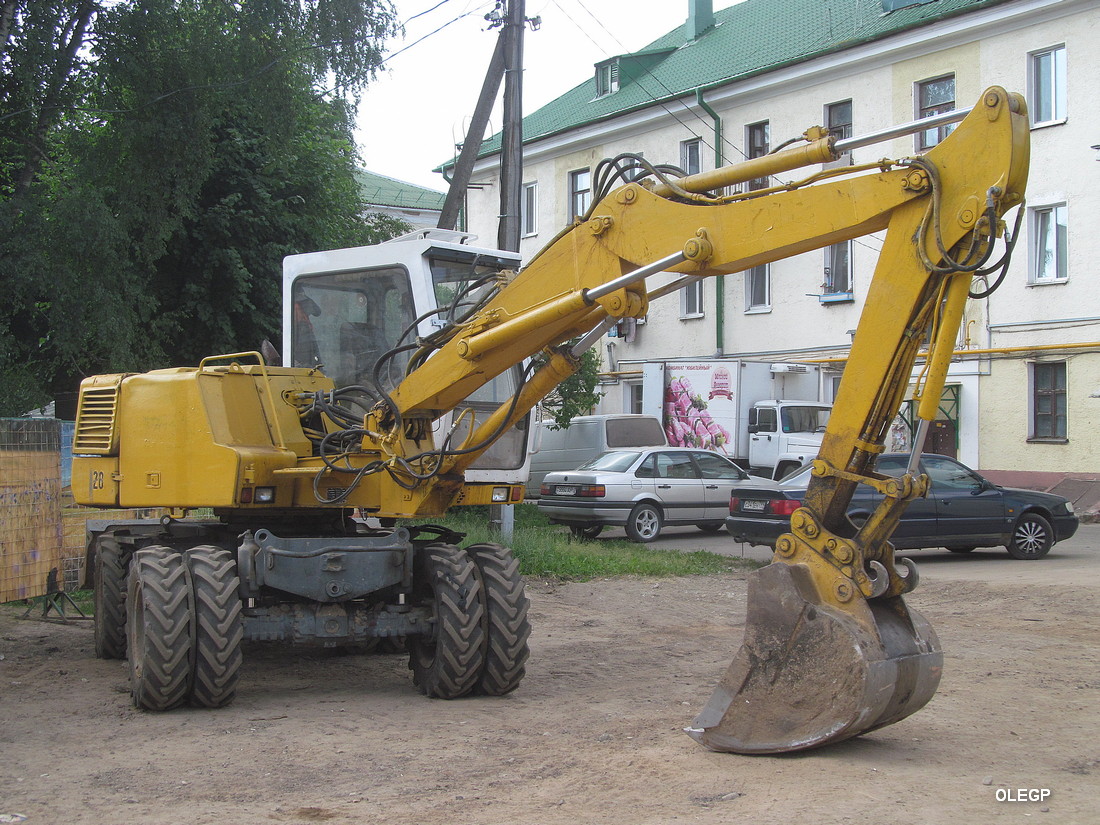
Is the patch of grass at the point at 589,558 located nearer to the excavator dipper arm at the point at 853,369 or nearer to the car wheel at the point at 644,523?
the car wheel at the point at 644,523

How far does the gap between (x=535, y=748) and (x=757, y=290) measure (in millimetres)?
25055

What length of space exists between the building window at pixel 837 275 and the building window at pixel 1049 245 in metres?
4.48

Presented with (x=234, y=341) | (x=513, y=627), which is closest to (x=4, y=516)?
(x=513, y=627)

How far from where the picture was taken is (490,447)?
8281 millimetres

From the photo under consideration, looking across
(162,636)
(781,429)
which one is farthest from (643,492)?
(162,636)

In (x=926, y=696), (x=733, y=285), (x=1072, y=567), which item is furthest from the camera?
(x=733, y=285)

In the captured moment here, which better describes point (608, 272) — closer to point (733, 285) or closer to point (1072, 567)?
point (1072, 567)

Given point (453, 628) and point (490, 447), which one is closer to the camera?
point (453, 628)

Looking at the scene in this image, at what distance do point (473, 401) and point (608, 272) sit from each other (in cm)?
189

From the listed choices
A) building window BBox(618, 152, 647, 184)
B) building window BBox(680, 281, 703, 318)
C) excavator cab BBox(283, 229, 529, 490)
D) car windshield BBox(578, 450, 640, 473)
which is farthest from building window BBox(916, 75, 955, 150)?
building window BBox(618, 152, 647, 184)

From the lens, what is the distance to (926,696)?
6.01 meters

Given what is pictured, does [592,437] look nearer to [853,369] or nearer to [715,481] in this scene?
[715,481]

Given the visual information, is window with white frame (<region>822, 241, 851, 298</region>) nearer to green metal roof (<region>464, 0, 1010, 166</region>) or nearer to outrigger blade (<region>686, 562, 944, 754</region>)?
green metal roof (<region>464, 0, 1010, 166</region>)

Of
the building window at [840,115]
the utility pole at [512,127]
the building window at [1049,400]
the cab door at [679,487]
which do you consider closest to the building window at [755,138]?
the building window at [840,115]
